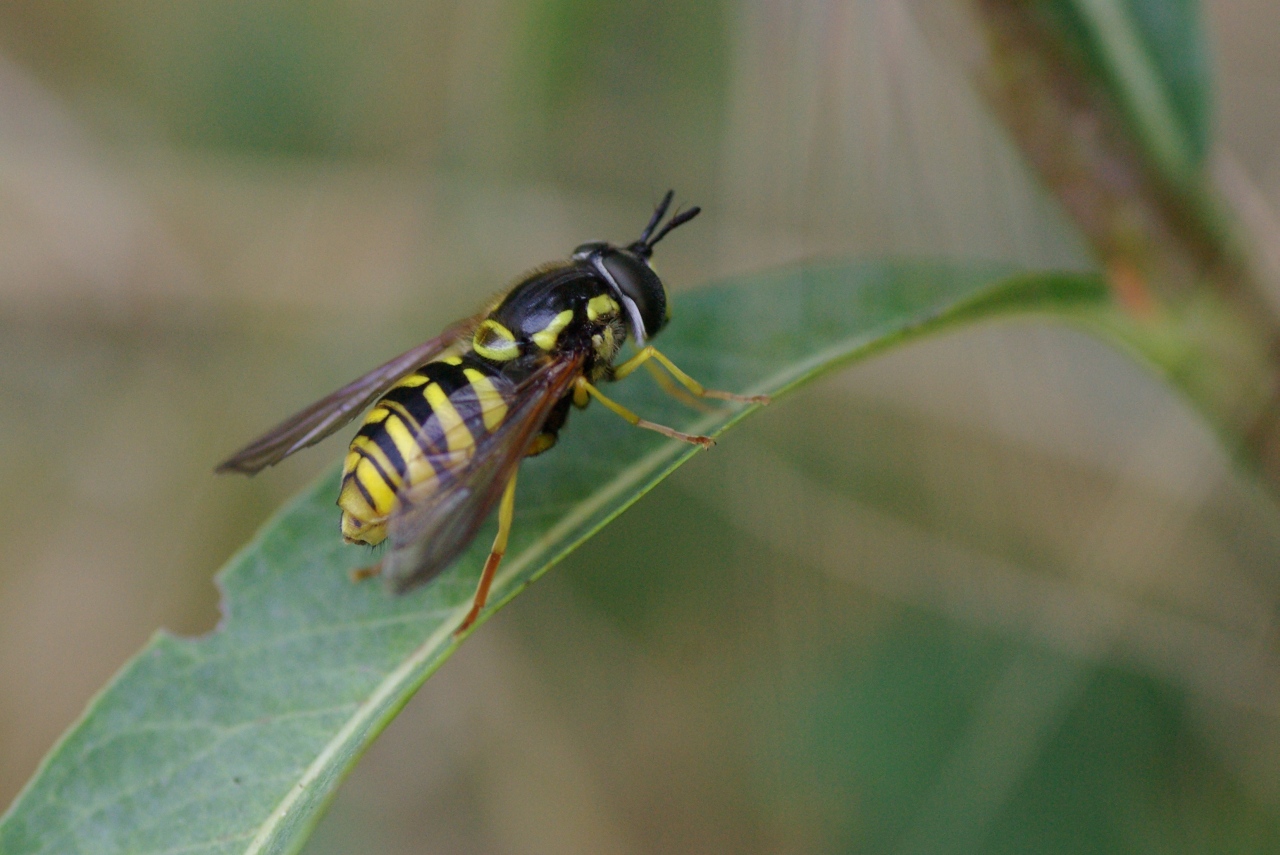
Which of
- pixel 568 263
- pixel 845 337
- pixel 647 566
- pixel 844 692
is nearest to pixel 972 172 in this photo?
pixel 845 337

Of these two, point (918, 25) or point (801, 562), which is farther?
point (801, 562)

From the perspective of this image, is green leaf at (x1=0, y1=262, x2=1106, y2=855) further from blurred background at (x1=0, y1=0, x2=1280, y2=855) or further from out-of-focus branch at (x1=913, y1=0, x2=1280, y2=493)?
blurred background at (x1=0, y1=0, x2=1280, y2=855)

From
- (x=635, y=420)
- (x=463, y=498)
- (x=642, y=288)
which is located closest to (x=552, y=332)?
(x=642, y=288)

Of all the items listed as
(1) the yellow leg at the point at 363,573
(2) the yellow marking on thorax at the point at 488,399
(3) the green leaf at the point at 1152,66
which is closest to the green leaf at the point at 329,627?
(1) the yellow leg at the point at 363,573

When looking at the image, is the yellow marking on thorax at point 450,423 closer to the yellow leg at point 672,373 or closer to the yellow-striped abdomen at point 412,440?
the yellow-striped abdomen at point 412,440

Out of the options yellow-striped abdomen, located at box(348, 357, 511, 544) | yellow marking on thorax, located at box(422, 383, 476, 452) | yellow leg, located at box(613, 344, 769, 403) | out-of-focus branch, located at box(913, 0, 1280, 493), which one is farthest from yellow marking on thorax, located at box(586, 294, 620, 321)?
out-of-focus branch, located at box(913, 0, 1280, 493)

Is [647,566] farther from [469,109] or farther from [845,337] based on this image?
[845,337]

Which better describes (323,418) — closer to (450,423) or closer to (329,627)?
(450,423)
